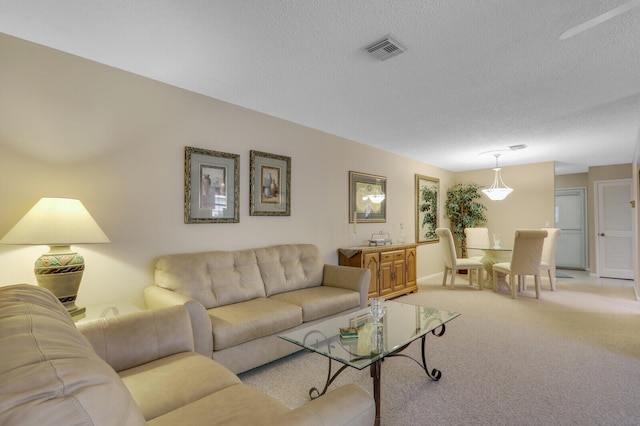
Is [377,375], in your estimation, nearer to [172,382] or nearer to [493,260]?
[172,382]

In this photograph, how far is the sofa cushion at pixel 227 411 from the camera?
1228 mm

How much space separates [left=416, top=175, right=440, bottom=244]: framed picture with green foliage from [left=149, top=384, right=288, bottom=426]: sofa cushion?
5416 millimetres

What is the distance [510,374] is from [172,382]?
2528 millimetres

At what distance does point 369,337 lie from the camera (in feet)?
6.96

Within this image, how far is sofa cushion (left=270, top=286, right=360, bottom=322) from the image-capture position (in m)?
2.93

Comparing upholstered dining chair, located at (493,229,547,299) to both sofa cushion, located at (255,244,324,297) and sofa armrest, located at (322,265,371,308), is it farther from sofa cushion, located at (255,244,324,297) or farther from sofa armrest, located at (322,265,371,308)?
sofa cushion, located at (255,244,324,297)

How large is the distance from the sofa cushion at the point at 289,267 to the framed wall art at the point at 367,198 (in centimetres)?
122

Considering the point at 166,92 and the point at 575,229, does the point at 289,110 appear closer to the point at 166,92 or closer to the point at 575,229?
the point at 166,92

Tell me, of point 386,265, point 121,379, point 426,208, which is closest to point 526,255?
point 426,208

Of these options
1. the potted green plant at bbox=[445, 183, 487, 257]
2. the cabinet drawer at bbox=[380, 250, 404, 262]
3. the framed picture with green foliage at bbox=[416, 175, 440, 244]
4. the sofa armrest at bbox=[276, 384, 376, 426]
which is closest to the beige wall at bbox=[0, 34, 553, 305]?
the cabinet drawer at bbox=[380, 250, 404, 262]

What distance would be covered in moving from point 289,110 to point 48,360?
128 inches

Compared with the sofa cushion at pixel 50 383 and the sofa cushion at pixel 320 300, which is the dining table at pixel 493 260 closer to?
the sofa cushion at pixel 320 300

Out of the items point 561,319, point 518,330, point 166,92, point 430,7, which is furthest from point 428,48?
point 561,319

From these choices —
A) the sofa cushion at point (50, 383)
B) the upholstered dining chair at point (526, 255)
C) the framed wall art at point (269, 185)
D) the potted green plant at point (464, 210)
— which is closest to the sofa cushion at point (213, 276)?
the framed wall art at point (269, 185)
